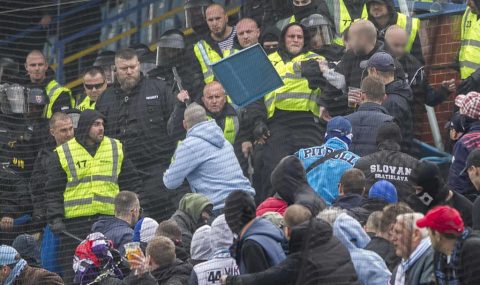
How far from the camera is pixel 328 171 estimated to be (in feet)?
41.6

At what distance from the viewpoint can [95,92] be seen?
1608 centimetres

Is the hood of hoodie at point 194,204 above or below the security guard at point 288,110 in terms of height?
below

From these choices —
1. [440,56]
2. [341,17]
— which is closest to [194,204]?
[341,17]

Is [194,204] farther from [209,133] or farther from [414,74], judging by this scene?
[414,74]

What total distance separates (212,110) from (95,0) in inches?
163

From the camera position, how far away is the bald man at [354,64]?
1400cm

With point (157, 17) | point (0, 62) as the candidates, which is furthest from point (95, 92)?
point (157, 17)

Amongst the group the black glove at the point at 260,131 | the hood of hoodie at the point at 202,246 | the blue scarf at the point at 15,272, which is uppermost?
the black glove at the point at 260,131

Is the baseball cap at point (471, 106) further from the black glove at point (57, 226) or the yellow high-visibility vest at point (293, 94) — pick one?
the black glove at point (57, 226)

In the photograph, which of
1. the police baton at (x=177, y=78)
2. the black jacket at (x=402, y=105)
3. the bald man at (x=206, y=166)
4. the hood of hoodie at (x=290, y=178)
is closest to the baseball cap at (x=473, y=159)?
the hood of hoodie at (x=290, y=178)

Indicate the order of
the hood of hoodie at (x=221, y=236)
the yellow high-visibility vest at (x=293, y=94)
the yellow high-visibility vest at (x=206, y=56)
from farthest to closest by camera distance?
the yellow high-visibility vest at (x=206, y=56), the yellow high-visibility vest at (x=293, y=94), the hood of hoodie at (x=221, y=236)

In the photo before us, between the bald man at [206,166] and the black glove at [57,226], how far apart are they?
1.15 metres

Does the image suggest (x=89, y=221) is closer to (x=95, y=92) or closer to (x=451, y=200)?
(x=95, y=92)

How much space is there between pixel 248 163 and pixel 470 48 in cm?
193
